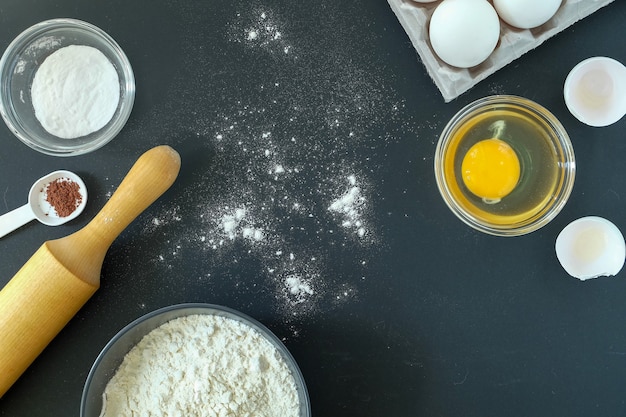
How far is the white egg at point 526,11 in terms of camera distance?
4.75 ft

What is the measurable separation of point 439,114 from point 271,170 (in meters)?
0.44

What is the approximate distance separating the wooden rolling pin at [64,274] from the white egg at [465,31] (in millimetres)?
671

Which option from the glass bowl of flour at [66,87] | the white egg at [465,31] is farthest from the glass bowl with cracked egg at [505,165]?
the glass bowl of flour at [66,87]

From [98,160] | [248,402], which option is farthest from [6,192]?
[248,402]

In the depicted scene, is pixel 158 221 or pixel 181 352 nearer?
pixel 181 352

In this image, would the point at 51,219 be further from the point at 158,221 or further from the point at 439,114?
the point at 439,114

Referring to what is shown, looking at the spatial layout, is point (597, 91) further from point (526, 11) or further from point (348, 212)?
point (348, 212)

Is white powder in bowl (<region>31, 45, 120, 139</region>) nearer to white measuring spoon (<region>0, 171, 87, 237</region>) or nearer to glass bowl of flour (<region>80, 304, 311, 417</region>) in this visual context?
white measuring spoon (<region>0, 171, 87, 237</region>)

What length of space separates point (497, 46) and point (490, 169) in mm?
290

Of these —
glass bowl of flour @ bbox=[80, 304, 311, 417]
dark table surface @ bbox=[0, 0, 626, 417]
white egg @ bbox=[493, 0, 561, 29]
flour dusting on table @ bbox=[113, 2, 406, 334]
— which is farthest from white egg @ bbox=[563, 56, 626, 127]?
glass bowl of flour @ bbox=[80, 304, 311, 417]

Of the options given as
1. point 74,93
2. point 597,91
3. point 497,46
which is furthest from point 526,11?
point 74,93

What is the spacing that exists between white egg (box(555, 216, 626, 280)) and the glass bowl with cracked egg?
8 cm

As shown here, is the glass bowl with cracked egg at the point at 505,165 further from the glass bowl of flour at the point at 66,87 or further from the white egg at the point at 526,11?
the glass bowl of flour at the point at 66,87

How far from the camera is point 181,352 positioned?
55.0 inches
